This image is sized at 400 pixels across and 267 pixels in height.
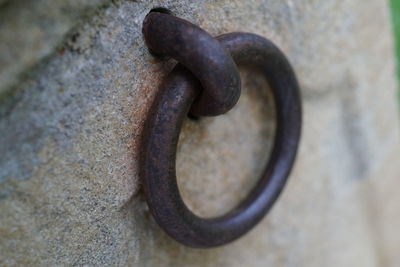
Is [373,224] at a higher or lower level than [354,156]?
lower

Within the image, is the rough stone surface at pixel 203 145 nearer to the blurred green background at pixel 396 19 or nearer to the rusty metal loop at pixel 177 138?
the rusty metal loop at pixel 177 138

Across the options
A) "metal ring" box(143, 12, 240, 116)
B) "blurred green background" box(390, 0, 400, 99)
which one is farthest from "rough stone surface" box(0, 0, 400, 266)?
"blurred green background" box(390, 0, 400, 99)

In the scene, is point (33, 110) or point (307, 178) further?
point (307, 178)

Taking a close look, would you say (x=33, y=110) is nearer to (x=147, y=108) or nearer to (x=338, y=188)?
(x=147, y=108)

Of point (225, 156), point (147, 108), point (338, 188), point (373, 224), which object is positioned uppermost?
point (147, 108)

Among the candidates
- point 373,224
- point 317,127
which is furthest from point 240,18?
point 373,224

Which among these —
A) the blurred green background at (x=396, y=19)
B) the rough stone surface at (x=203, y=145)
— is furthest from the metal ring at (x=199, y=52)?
the blurred green background at (x=396, y=19)

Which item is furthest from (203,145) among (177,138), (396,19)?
(396,19)
